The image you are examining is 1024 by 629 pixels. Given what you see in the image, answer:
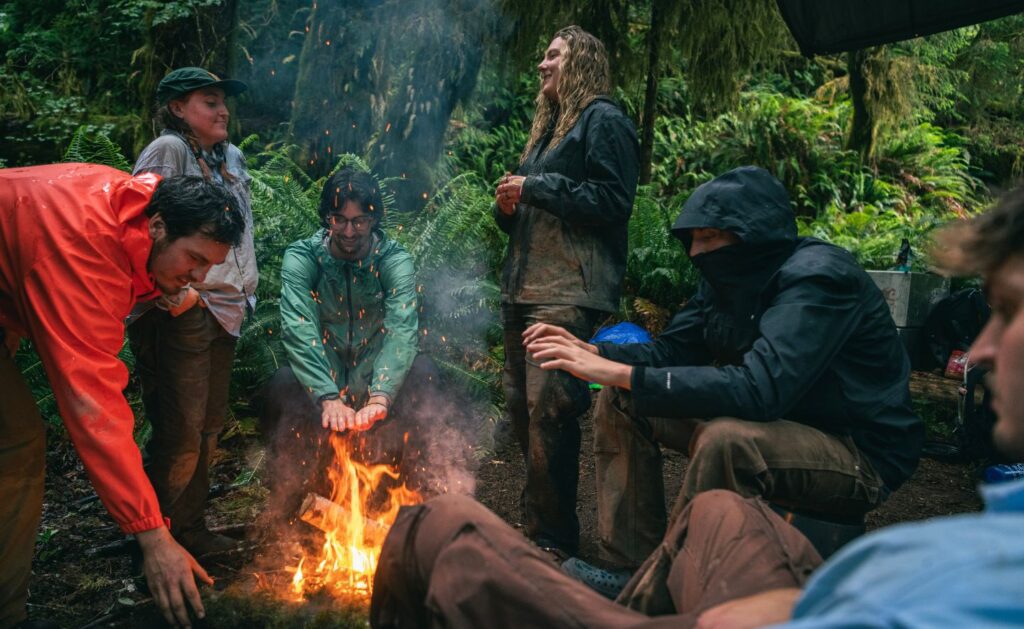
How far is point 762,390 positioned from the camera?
2.81 metres

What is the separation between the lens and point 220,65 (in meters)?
7.80

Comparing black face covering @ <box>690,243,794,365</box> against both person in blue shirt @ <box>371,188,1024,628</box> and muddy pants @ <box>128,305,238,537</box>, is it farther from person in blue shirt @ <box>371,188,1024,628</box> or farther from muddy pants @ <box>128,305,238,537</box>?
muddy pants @ <box>128,305,238,537</box>

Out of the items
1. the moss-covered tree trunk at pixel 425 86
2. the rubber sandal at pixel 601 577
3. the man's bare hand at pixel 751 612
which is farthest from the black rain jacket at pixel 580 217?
the moss-covered tree trunk at pixel 425 86

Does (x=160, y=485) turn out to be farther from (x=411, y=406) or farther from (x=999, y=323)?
(x=999, y=323)

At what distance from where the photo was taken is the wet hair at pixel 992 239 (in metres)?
1.43

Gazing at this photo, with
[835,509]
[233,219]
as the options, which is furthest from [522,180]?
[835,509]

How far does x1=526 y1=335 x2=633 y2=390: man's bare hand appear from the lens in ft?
9.90

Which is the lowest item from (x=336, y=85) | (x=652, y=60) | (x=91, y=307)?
(x=91, y=307)

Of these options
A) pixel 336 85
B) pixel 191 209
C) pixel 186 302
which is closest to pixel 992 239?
pixel 191 209

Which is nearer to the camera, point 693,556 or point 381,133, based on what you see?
point 693,556

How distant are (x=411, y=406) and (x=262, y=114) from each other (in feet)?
24.1

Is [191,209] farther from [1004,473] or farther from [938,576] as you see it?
[1004,473]

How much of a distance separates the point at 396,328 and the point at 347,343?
13.7 inches

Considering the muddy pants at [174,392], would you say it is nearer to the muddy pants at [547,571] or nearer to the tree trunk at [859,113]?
the muddy pants at [547,571]
